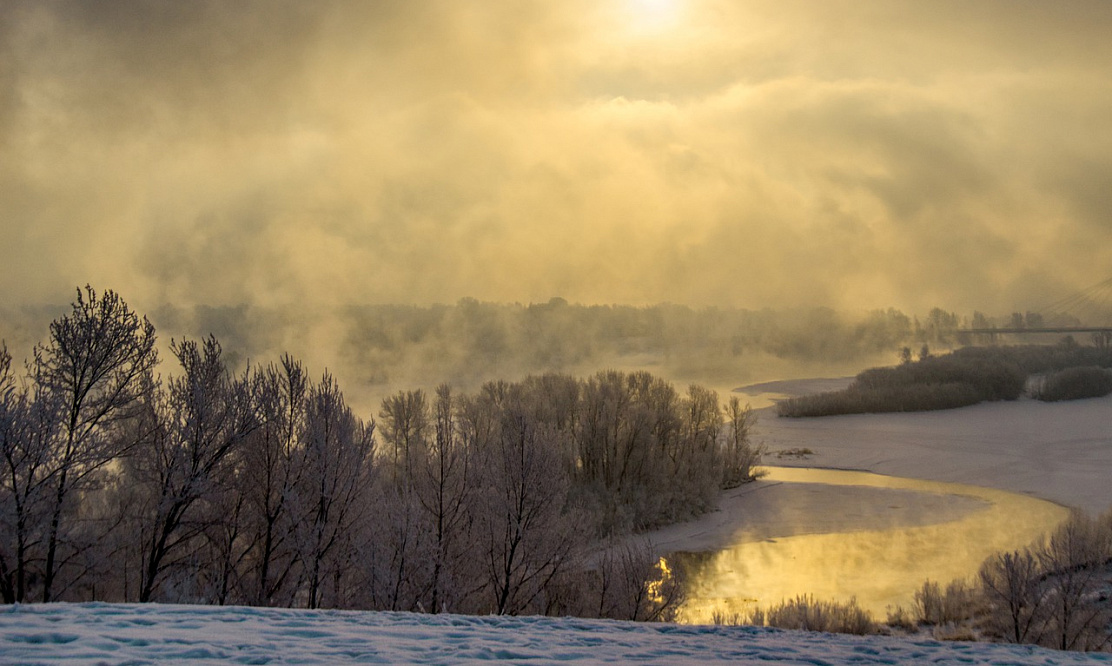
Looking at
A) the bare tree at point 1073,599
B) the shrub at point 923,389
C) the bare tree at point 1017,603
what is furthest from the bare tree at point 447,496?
the shrub at point 923,389

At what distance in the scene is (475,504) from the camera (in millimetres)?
21938

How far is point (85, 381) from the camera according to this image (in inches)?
602

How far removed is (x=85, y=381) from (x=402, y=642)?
12.2 meters

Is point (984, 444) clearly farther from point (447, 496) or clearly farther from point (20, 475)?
point (20, 475)

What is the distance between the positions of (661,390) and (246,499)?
3215 centimetres

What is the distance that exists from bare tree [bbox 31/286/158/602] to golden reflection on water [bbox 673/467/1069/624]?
54.5 ft

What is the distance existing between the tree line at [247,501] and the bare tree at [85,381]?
4 cm

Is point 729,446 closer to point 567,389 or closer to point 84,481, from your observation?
point 567,389

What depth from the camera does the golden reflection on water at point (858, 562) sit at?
A: 25375 mm

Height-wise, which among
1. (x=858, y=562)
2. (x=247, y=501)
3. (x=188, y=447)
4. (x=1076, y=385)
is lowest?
(x=858, y=562)

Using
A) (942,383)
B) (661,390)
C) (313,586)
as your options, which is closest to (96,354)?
(313,586)

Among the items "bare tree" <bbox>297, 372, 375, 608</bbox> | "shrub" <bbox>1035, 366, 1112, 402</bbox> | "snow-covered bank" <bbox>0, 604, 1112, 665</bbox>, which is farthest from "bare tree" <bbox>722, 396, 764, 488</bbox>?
"shrub" <bbox>1035, 366, 1112, 402</bbox>

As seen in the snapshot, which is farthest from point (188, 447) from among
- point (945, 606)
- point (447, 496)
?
point (945, 606)

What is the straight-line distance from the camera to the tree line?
1442 centimetres
